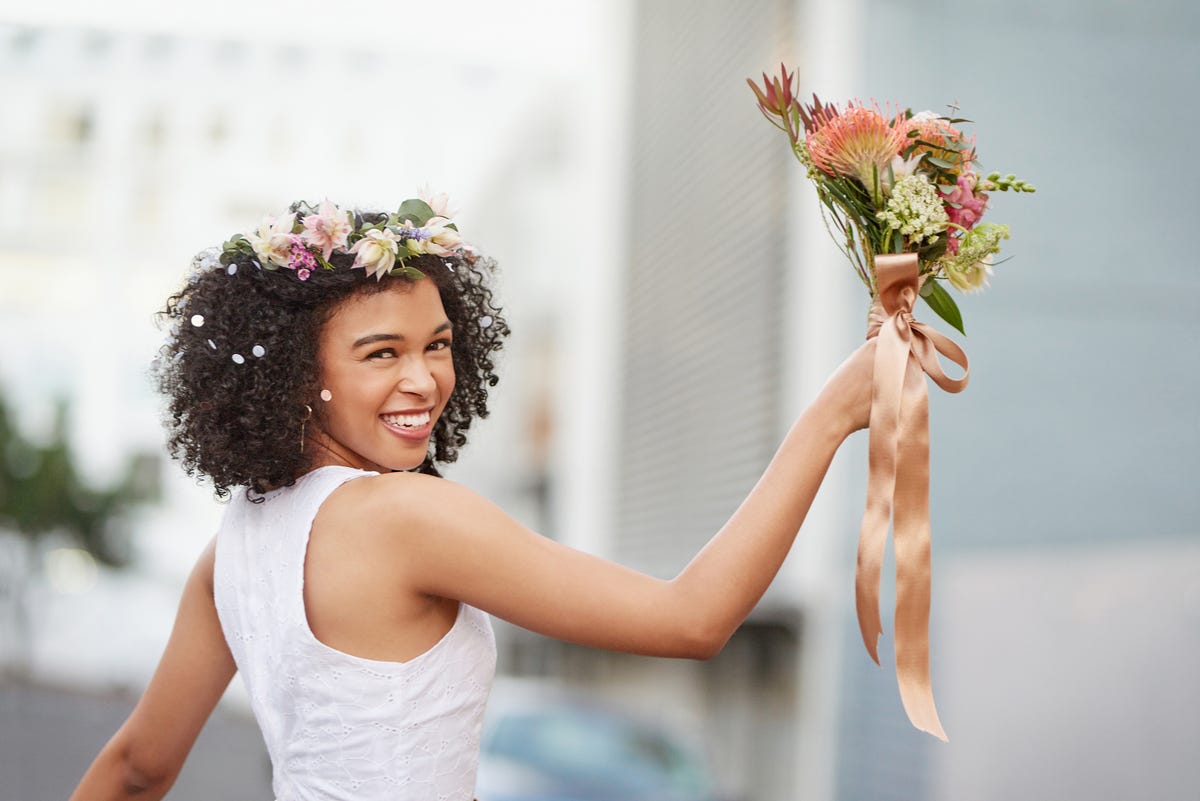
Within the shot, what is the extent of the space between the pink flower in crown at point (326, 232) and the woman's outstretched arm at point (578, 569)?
387 millimetres

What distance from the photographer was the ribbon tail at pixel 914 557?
1.98 m

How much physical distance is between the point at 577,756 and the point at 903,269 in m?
5.81

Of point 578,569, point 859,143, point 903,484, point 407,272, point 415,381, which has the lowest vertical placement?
point 578,569

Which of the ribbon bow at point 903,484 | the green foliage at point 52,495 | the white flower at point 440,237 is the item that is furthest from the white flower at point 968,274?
the green foliage at point 52,495

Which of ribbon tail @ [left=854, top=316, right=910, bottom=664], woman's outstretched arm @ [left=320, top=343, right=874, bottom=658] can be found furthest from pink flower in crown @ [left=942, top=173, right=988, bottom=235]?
woman's outstretched arm @ [left=320, top=343, right=874, bottom=658]

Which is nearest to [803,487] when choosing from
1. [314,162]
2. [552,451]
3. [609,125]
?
[609,125]

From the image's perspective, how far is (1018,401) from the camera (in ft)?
29.6

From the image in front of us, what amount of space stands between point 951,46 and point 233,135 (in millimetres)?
47464

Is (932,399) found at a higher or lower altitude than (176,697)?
higher

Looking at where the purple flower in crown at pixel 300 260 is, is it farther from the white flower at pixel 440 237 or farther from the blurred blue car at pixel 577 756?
the blurred blue car at pixel 577 756

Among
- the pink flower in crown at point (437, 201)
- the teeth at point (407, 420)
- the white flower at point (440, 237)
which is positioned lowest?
the teeth at point (407, 420)

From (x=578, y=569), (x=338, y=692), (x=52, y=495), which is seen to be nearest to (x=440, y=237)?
(x=578, y=569)

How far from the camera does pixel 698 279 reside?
1603 cm

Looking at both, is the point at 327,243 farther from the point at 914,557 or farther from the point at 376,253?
the point at 914,557
